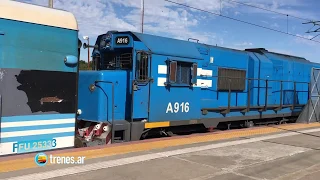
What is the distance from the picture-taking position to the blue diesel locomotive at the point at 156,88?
801cm

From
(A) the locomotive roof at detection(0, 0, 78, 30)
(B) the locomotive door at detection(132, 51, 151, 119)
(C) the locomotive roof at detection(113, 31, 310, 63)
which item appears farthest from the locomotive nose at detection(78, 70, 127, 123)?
(A) the locomotive roof at detection(0, 0, 78, 30)

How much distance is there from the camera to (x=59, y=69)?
6.10m

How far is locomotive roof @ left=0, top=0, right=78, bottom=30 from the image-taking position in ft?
17.8

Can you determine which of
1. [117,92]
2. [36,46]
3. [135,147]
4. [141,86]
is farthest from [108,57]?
[36,46]

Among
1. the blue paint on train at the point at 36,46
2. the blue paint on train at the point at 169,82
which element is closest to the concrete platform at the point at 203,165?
the blue paint on train at the point at 169,82

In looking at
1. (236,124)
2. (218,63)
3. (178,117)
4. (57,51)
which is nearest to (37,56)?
(57,51)

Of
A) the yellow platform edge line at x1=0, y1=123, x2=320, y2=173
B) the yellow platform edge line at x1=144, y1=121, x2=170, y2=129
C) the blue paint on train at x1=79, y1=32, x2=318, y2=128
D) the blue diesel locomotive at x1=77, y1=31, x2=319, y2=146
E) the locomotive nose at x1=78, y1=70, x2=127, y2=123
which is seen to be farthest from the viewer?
the yellow platform edge line at x1=144, y1=121, x2=170, y2=129

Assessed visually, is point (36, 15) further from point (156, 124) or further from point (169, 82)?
point (156, 124)

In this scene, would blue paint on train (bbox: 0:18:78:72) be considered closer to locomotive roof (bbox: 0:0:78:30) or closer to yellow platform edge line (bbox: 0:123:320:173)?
locomotive roof (bbox: 0:0:78:30)

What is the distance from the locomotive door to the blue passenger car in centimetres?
208

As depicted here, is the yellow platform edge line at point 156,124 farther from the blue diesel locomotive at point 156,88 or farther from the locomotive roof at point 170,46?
the locomotive roof at point 170,46

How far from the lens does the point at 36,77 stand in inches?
227

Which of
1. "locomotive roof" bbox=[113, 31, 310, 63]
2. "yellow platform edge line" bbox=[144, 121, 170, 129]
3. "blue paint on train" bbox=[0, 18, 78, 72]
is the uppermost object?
"locomotive roof" bbox=[113, 31, 310, 63]

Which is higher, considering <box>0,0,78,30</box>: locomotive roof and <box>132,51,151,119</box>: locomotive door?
<box>0,0,78,30</box>: locomotive roof
